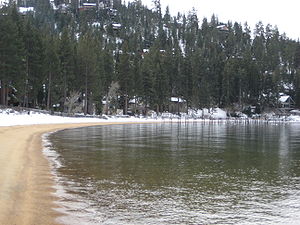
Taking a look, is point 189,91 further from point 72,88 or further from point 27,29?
point 27,29

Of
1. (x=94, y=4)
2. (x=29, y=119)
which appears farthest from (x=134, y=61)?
(x=94, y=4)

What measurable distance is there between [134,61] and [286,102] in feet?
179

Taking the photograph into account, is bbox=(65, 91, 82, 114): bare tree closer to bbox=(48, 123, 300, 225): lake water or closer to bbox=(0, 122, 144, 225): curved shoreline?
bbox=(48, 123, 300, 225): lake water

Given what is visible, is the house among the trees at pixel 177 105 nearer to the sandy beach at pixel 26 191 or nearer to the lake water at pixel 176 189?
the lake water at pixel 176 189

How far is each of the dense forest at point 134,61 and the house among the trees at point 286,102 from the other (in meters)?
1.99

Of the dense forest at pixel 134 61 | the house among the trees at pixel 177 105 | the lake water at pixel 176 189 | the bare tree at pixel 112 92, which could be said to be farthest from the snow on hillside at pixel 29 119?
the house among the trees at pixel 177 105

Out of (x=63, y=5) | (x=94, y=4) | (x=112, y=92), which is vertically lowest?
(x=112, y=92)

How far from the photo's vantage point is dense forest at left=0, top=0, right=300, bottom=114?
60.2m

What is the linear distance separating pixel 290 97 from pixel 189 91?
120ft

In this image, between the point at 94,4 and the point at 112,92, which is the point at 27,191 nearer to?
the point at 112,92

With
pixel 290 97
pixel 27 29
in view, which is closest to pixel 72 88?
pixel 27 29

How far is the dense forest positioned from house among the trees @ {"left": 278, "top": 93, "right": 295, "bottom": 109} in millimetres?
1991

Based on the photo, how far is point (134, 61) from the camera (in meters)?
88.4

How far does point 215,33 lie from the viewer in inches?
6250
